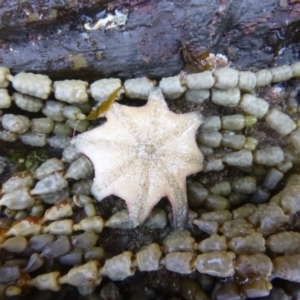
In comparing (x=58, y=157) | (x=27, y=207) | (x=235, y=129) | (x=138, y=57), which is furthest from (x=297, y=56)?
(x=27, y=207)

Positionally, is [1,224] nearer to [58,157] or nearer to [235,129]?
[58,157]

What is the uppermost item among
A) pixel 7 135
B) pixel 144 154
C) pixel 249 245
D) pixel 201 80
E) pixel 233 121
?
pixel 201 80

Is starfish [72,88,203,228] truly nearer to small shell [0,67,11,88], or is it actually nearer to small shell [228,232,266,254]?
small shell [228,232,266,254]

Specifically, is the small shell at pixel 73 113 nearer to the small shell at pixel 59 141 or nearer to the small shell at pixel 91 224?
the small shell at pixel 59 141

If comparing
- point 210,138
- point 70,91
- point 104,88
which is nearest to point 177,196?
point 210,138

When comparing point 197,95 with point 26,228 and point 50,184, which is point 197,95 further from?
point 26,228

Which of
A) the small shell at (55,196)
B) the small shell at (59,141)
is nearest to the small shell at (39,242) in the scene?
the small shell at (55,196)
